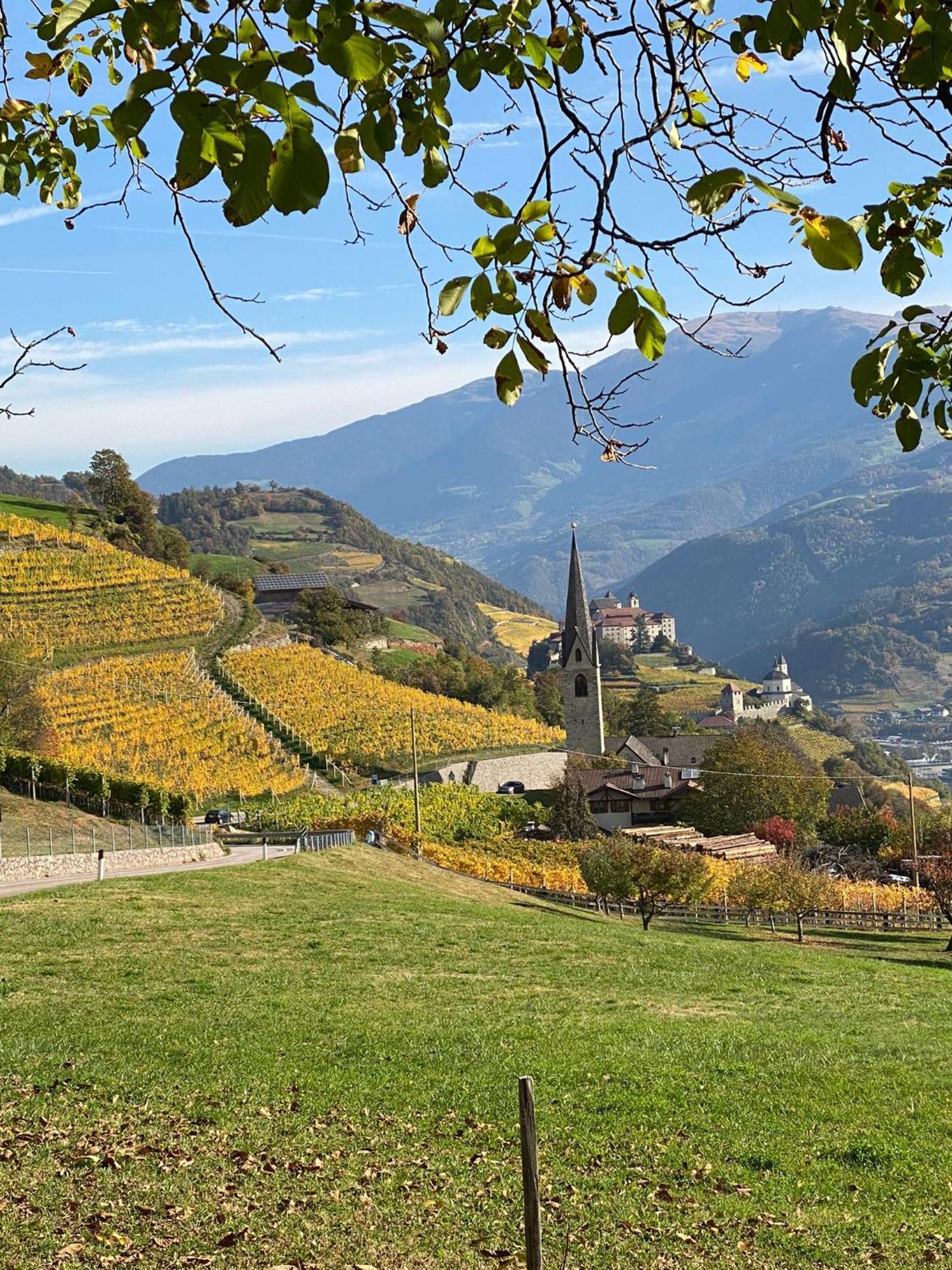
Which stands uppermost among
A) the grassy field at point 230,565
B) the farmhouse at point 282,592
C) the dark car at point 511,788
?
the grassy field at point 230,565

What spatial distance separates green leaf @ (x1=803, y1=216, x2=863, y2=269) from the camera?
2.11 metres

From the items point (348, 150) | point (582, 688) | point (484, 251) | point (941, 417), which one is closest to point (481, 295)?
point (484, 251)

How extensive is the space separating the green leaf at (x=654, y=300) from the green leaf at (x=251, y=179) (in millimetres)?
752

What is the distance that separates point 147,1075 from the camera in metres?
9.47

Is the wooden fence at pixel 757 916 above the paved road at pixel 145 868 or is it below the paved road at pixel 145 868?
below

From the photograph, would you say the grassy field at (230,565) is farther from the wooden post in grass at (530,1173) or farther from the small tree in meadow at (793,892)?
the wooden post in grass at (530,1173)

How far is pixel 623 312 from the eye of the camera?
7.87ft

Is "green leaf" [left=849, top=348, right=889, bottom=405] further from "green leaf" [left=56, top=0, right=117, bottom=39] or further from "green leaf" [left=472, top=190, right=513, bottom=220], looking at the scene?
"green leaf" [left=56, top=0, right=117, bottom=39]

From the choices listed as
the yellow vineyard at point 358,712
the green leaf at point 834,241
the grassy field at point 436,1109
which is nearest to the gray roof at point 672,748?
the yellow vineyard at point 358,712

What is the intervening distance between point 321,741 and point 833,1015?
38973 millimetres

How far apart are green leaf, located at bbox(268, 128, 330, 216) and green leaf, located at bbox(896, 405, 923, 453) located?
4.74 ft

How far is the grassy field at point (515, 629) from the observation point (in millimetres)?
176125

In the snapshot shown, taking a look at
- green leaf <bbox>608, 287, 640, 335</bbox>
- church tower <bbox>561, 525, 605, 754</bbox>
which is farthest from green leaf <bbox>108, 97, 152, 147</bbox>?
church tower <bbox>561, 525, 605, 754</bbox>

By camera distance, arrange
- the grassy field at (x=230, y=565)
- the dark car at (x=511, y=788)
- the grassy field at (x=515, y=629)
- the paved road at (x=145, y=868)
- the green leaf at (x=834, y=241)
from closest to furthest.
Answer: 1. the green leaf at (x=834, y=241)
2. the paved road at (x=145, y=868)
3. the dark car at (x=511, y=788)
4. the grassy field at (x=230, y=565)
5. the grassy field at (x=515, y=629)
